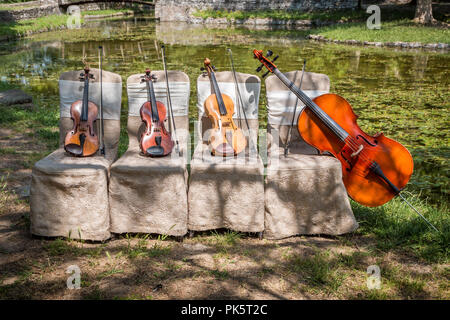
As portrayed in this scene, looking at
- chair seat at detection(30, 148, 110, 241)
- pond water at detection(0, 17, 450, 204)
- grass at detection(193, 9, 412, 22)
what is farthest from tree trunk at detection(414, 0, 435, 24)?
chair seat at detection(30, 148, 110, 241)

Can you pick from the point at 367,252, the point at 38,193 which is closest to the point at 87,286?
the point at 38,193

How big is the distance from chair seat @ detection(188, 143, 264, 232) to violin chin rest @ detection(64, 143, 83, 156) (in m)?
0.84

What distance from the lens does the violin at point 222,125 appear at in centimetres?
287

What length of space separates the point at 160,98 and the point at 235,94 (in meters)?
0.63

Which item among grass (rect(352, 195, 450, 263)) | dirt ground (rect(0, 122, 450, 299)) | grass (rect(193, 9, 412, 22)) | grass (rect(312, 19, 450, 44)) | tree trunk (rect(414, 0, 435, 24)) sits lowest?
dirt ground (rect(0, 122, 450, 299))

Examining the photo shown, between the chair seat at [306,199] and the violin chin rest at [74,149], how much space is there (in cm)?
136

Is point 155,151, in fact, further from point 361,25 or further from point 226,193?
point 361,25

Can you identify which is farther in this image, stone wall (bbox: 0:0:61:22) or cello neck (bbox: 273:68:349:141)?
stone wall (bbox: 0:0:61:22)

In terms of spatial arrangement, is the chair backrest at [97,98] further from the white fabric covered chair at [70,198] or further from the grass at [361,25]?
the grass at [361,25]

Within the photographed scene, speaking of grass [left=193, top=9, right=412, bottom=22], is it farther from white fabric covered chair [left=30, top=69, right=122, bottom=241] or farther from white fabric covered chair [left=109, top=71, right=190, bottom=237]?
white fabric covered chair [left=30, top=69, right=122, bottom=241]

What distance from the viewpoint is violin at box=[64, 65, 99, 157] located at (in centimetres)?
287
